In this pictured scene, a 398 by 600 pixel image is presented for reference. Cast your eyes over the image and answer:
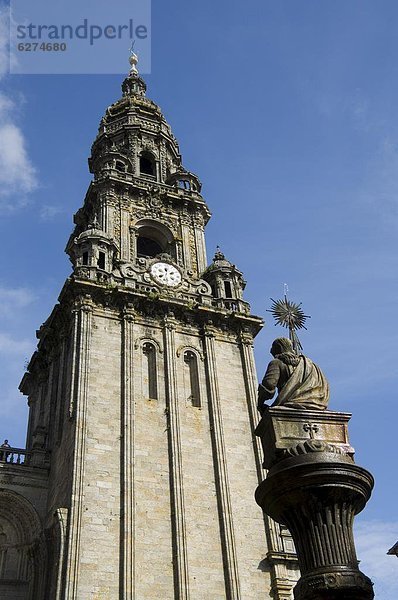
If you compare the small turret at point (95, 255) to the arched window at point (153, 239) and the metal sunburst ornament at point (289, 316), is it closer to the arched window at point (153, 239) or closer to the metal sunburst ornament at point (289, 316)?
the arched window at point (153, 239)

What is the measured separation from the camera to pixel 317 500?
385 inches

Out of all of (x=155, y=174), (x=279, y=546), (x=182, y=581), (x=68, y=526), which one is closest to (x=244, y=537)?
(x=279, y=546)

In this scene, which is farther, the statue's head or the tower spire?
the tower spire

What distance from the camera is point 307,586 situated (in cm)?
927

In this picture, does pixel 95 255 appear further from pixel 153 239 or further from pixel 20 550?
pixel 20 550

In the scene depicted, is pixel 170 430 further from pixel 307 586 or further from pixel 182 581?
pixel 307 586

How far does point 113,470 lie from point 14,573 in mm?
5597

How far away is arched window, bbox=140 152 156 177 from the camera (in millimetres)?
42375

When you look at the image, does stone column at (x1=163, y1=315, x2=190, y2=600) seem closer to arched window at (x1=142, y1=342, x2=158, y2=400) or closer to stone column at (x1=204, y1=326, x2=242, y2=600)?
arched window at (x1=142, y1=342, x2=158, y2=400)

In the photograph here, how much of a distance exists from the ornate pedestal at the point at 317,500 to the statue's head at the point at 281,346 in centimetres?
189

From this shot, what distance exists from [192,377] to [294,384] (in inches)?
733

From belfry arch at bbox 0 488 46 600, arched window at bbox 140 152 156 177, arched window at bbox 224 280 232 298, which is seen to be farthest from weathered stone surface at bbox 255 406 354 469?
arched window at bbox 140 152 156 177

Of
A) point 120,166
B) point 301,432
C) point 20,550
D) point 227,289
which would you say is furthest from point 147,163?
point 301,432

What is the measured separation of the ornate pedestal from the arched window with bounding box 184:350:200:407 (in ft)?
60.6
